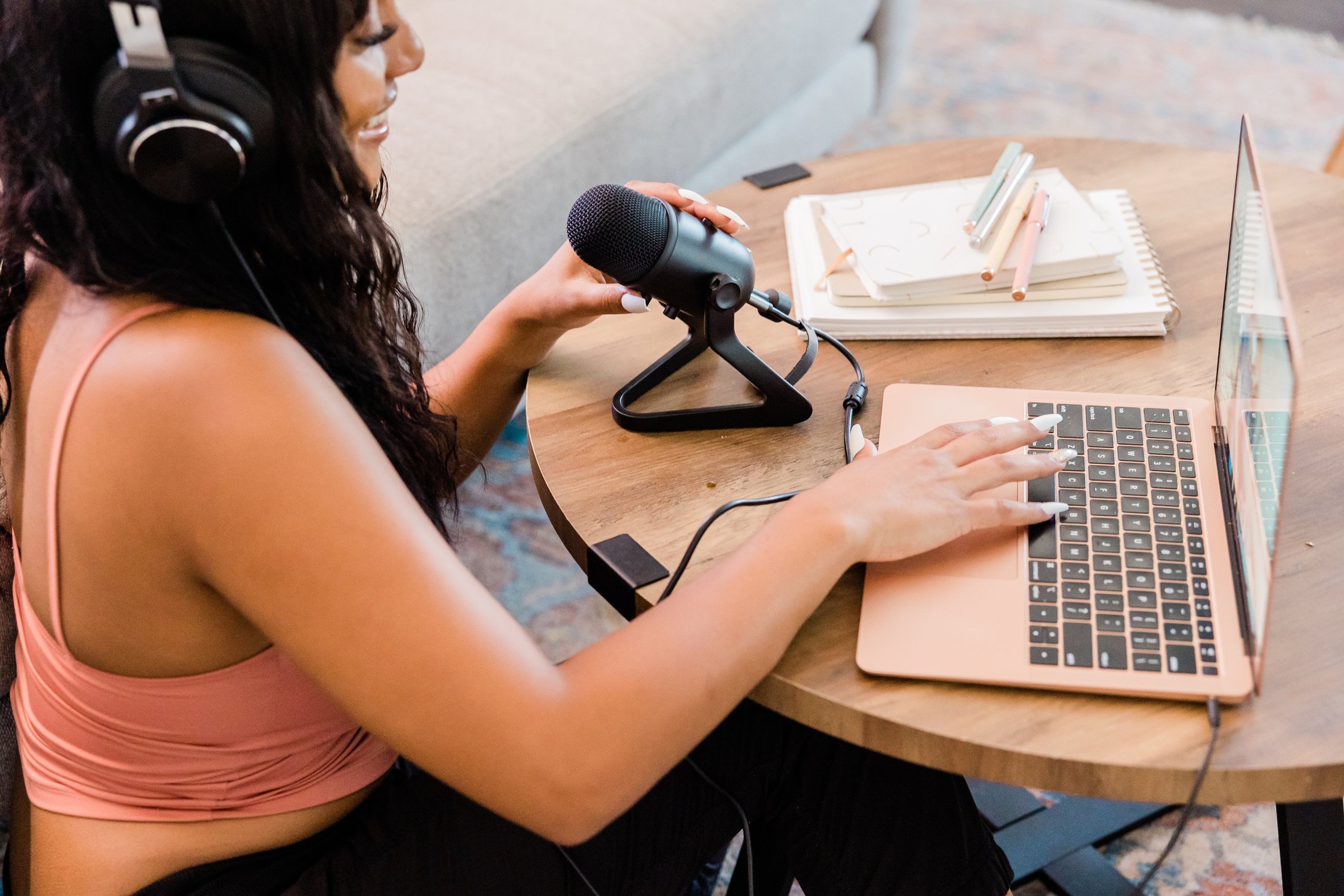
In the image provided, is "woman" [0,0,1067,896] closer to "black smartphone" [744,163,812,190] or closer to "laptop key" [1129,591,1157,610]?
"laptop key" [1129,591,1157,610]

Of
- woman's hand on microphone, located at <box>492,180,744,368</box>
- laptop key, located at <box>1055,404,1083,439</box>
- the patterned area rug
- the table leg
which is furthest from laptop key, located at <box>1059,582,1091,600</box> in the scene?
the patterned area rug

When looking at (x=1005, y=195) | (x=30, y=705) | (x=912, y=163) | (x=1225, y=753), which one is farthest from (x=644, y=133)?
(x=1225, y=753)

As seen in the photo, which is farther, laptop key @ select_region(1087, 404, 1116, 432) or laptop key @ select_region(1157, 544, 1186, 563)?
laptop key @ select_region(1087, 404, 1116, 432)

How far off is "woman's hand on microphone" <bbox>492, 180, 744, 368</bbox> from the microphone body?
5 centimetres

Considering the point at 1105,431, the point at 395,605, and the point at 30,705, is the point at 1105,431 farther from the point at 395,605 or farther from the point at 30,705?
the point at 30,705

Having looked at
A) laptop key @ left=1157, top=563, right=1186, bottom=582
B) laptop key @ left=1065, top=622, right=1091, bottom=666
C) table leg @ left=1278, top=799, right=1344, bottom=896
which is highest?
laptop key @ left=1157, top=563, right=1186, bottom=582

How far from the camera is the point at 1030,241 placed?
951 mm

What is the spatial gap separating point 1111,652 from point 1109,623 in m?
0.02

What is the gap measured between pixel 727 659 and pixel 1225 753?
0.27 m

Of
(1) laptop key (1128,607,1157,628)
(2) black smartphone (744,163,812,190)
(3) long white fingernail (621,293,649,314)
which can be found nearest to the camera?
(1) laptop key (1128,607,1157,628)

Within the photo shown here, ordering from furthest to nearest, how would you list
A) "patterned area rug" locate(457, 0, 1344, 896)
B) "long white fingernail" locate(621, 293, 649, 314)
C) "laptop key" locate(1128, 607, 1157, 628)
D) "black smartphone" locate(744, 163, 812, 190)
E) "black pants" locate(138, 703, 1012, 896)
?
"patterned area rug" locate(457, 0, 1344, 896) < "black smartphone" locate(744, 163, 812, 190) < "long white fingernail" locate(621, 293, 649, 314) < "black pants" locate(138, 703, 1012, 896) < "laptop key" locate(1128, 607, 1157, 628)

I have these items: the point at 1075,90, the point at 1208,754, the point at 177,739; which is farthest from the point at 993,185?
the point at 1075,90

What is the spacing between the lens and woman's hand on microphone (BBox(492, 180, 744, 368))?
915 mm

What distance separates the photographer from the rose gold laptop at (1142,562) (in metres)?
0.62
